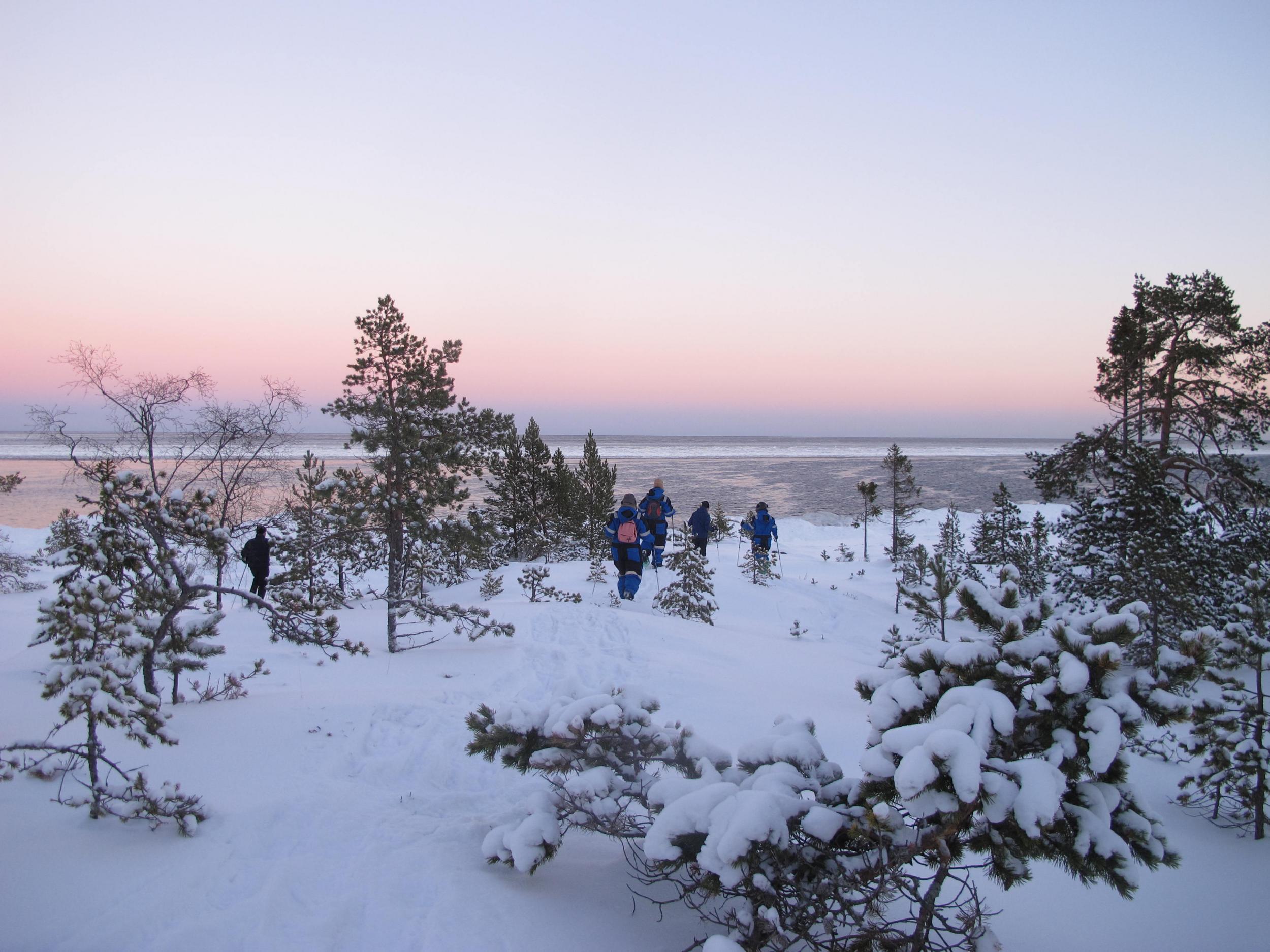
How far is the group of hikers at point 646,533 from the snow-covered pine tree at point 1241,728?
8343 mm

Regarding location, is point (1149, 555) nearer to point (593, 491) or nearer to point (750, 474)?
point (593, 491)

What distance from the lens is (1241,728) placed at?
4883 mm

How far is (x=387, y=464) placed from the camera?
32.9 feet

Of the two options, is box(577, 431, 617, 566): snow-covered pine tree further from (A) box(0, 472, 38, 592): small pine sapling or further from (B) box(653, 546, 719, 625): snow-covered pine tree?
(A) box(0, 472, 38, 592): small pine sapling

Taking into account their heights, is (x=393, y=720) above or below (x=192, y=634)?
below

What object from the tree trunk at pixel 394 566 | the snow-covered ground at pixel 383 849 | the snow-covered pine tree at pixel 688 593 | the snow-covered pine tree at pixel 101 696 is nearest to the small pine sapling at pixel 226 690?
the snow-covered ground at pixel 383 849

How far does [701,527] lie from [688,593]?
4.18 meters

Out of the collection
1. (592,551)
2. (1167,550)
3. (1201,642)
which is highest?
(1201,642)

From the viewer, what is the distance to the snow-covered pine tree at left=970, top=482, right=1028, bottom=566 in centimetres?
1617

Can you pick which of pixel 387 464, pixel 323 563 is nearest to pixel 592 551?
pixel 323 563

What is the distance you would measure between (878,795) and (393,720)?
16.3 feet

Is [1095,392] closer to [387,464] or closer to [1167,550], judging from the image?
[1167,550]

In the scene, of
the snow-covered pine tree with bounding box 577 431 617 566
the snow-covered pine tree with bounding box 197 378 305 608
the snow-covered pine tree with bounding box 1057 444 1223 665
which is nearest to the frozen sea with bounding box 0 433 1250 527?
the snow-covered pine tree with bounding box 197 378 305 608

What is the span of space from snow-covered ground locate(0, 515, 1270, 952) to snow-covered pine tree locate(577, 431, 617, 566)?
50.1 feet
